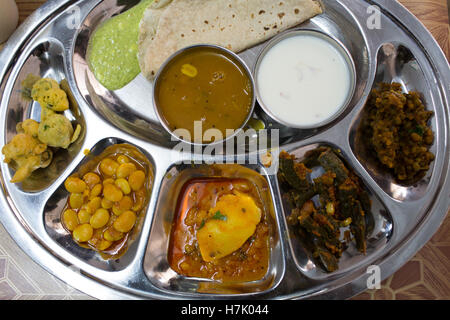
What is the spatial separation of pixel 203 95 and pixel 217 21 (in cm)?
58

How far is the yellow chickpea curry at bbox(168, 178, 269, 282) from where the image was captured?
2.07 metres

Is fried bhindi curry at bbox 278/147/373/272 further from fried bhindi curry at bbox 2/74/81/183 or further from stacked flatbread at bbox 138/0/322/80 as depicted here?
fried bhindi curry at bbox 2/74/81/183

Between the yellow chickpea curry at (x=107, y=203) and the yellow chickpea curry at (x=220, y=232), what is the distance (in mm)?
295

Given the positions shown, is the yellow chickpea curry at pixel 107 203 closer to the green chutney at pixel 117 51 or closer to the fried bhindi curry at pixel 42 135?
the fried bhindi curry at pixel 42 135

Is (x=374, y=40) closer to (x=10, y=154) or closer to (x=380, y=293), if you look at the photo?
(x=380, y=293)

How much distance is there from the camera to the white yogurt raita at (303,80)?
203 cm

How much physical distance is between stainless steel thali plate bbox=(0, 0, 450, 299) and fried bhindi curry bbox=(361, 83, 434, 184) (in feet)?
0.45

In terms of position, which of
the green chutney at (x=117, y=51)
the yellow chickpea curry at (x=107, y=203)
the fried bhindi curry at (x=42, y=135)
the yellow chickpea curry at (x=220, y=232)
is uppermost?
the green chutney at (x=117, y=51)

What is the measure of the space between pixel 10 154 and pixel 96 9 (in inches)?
44.4

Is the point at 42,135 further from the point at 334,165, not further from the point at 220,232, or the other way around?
the point at 334,165

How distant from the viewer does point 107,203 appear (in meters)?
2.12

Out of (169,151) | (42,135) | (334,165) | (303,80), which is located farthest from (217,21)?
(42,135)

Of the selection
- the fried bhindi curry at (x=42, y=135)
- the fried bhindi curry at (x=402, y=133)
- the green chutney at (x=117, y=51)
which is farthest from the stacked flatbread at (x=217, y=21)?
the fried bhindi curry at (x=402, y=133)
